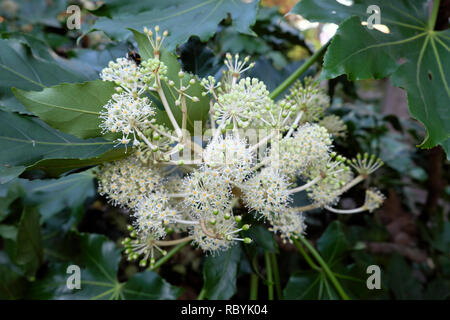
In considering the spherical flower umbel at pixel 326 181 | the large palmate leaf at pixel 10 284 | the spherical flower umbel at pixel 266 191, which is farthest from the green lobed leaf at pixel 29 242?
the spherical flower umbel at pixel 326 181

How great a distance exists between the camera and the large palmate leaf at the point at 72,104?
0.52 metres

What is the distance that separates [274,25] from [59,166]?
3.39ft

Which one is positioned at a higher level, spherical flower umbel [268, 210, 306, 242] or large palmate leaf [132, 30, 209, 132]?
large palmate leaf [132, 30, 209, 132]

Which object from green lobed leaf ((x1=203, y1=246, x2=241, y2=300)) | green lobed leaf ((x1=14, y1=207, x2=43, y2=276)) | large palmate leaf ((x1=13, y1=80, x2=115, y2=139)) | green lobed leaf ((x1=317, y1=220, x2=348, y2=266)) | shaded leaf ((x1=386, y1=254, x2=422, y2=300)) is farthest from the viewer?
shaded leaf ((x1=386, y1=254, x2=422, y2=300))

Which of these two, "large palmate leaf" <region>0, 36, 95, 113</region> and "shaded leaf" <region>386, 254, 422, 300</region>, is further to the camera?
"shaded leaf" <region>386, 254, 422, 300</region>

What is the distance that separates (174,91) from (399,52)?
1.58 feet

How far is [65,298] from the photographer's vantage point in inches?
35.1

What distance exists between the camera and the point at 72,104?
0.55 m

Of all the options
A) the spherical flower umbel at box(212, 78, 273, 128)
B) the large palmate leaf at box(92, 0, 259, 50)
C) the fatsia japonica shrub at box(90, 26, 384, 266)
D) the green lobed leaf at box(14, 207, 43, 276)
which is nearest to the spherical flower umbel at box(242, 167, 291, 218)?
the fatsia japonica shrub at box(90, 26, 384, 266)

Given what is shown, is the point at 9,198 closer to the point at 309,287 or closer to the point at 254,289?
the point at 254,289

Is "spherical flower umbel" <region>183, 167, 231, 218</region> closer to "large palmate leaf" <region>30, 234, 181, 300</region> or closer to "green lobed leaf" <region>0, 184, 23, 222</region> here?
"large palmate leaf" <region>30, 234, 181, 300</region>

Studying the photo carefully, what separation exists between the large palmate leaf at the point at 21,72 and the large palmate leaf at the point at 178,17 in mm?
132

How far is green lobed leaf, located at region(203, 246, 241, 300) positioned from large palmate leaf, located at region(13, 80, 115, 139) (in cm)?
40

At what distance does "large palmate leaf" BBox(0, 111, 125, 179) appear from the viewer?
0.61m
